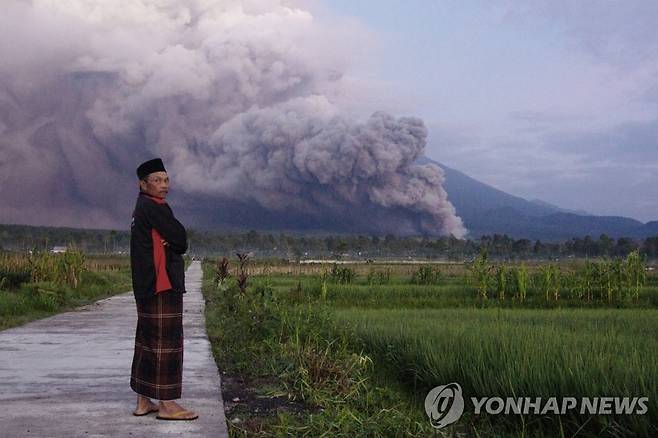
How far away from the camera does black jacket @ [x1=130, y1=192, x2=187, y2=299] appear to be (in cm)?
479

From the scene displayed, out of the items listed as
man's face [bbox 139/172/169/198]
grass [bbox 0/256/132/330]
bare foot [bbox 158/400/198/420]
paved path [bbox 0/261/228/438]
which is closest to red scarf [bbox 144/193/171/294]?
man's face [bbox 139/172/169/198]

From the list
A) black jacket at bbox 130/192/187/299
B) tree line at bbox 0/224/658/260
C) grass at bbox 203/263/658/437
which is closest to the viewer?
grass at bbox 203/263/658/437

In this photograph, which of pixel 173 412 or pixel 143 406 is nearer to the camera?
pixel 173 412

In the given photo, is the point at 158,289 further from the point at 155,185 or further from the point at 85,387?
the point at 85,387

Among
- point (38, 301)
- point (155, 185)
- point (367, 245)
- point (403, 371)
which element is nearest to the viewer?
point (155, 185)

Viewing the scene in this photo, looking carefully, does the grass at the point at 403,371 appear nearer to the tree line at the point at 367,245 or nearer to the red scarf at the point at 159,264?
the red scarf at the point at 159,264

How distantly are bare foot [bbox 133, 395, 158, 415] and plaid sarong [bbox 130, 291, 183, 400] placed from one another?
0.10m

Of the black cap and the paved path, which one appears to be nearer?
the paved path

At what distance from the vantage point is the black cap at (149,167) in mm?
4922

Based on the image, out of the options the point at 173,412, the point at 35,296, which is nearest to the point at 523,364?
the point at 173,412

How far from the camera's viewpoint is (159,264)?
15.7ft

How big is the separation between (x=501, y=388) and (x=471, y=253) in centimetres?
12634

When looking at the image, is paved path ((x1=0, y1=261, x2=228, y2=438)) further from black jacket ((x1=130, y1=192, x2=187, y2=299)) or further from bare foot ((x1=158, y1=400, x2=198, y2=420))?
black jacket ((x1=130, y1=192, x2=187, y2=299))

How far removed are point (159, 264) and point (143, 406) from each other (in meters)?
1.03
